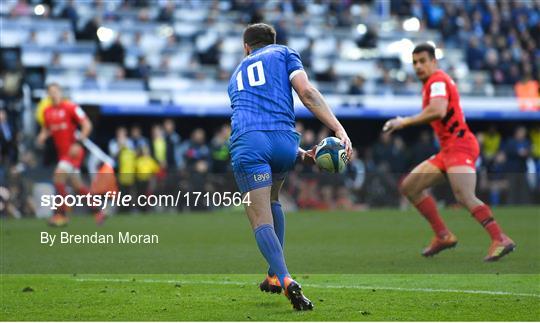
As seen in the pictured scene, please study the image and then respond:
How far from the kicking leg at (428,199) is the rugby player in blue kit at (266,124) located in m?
4.22

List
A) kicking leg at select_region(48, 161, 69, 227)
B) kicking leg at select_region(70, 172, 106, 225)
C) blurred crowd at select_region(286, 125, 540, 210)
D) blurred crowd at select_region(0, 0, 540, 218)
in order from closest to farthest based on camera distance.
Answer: kicking leg at select_region(48, 161, 69, 227), kicking leg at select_region(70, 172, 106, 225), blurred crowd at select_region(0, 0, 540, 218), blurred crowd at select_region(286, 125, 540, 210)

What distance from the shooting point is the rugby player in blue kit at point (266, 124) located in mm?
7996

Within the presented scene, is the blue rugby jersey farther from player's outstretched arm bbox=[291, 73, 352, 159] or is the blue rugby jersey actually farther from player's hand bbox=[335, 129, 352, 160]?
player's hand bbox=[335, 129, 352, 160]

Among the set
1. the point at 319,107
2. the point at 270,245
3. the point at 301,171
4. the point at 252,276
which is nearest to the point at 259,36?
the point at 319,107

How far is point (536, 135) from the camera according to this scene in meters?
29.7

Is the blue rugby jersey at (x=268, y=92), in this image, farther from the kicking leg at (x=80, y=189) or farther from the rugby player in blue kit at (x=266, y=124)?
the kicking leg at (x=80, y=189)

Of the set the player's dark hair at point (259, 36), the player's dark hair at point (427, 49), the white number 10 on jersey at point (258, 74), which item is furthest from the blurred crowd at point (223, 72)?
the white number 10 on jersey at point (258, 74)

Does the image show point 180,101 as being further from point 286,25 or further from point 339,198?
point 286,25

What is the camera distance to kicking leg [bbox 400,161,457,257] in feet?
40.5

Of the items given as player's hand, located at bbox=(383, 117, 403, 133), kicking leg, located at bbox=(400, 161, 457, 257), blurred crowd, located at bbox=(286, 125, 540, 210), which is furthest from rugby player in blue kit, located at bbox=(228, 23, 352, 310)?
blurred crowd, located at bbox=(286, 125, 540, 210)

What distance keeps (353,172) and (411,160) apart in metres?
2.30

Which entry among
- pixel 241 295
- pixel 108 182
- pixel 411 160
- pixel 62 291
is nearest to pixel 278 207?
pixel 241 295

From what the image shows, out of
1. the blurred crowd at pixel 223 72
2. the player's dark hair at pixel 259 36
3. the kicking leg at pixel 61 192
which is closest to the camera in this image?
the player's dark hair at pixel 259 36

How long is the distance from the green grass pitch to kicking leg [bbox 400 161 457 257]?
0.59 feet
